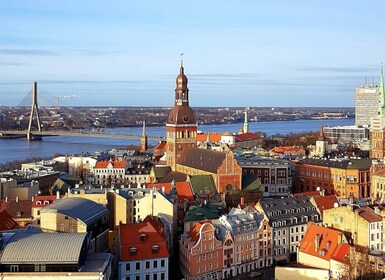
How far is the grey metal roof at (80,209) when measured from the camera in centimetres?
2292

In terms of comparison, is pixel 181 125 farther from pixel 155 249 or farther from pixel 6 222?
pixel 155 249

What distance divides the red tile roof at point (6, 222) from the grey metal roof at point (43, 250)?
6041mm

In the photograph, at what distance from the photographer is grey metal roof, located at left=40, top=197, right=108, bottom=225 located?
22922mm

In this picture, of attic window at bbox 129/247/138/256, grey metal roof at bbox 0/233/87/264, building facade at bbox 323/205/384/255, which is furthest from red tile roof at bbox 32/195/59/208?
building facade at bbox 323/205/384/255

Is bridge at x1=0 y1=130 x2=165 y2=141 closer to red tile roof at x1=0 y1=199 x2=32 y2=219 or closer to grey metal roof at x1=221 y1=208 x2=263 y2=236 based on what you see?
red tile roof at x1=0 y1=199 x2=32 y2=219

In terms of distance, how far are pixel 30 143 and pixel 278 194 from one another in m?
51.9

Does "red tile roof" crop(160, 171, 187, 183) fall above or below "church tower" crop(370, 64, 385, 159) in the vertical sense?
below

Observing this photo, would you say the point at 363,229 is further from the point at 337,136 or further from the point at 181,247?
the point at 337,136

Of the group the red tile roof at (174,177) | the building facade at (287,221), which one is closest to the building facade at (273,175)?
the red tile roof at (174,177)

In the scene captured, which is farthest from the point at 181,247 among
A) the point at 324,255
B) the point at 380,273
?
the point at 380,273

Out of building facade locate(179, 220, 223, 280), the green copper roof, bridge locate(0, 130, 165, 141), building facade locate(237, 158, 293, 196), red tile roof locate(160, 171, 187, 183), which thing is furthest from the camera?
bridge locate(0, 130, 165, 141)

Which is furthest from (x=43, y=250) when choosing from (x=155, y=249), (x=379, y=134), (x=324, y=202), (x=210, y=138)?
(x=210, y=138)

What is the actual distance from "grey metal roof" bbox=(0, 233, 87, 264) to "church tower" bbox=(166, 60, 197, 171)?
21.2 metres

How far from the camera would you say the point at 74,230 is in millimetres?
22562
